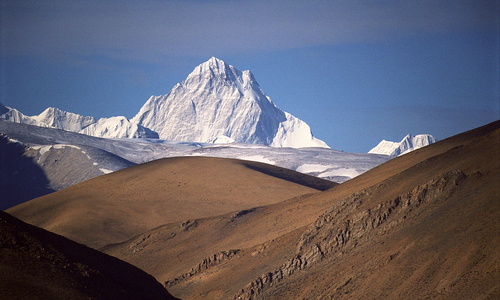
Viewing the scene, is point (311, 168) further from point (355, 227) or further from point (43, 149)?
point (355, 227)

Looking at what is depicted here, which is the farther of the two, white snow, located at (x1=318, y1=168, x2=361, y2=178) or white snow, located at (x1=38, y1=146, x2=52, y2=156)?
white snow, located at (x1=38, y1=146, x2=52, y2=156)

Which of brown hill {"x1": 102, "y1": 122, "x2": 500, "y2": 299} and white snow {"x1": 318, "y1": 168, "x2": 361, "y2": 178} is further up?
white snow {"x1": 318, "y1": 168, "x2": 361, "y2": 178}

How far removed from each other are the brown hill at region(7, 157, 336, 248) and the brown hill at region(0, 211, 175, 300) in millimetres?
35249

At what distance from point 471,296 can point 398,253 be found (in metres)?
7.40

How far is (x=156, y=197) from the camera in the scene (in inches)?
3302

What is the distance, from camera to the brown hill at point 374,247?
2898 centimetres

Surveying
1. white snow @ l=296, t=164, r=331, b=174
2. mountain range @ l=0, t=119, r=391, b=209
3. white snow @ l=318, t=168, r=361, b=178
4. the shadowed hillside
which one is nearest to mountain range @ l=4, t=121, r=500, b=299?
the shadowed hillside

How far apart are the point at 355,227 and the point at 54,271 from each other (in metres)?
21.3

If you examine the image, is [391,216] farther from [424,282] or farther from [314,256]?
[424,282]

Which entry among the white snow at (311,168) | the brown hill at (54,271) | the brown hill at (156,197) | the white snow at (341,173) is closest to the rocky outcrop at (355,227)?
the brown hill at (54,271)

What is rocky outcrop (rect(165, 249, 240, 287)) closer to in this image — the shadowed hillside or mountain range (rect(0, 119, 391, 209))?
the shadowed hillside

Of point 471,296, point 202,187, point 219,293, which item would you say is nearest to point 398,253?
point 471,296

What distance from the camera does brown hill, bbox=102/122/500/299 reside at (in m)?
29.0

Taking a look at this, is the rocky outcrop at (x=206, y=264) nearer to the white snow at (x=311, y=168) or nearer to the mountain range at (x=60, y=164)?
the mountain range at (x=60, y=164)
